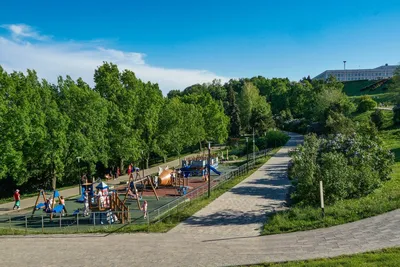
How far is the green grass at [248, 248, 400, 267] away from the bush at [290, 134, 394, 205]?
732 cm

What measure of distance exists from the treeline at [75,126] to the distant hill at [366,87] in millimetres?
91660

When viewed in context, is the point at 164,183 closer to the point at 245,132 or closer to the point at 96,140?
the point at 96,140

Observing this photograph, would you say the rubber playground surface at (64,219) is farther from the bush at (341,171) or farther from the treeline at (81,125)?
the bush at (341,171)

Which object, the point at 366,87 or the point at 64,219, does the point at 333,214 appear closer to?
the point at 64,219

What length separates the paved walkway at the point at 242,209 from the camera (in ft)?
54.1

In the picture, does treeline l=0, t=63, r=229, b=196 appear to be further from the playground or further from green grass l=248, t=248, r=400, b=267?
green grass l=248, t=248, r=400, b=267

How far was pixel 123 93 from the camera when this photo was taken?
40.8 meters


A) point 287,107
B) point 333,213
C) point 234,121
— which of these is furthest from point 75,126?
point 287,107

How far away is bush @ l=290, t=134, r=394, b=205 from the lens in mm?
18594

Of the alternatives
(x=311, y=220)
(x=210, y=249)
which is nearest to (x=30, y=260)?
(x=210, y=249)

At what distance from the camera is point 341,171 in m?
18.8

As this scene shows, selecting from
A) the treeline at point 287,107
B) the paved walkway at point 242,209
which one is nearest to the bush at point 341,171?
the paved walkway at point 242,209

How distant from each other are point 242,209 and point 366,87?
124 meters

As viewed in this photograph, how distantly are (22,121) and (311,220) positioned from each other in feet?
73.9
